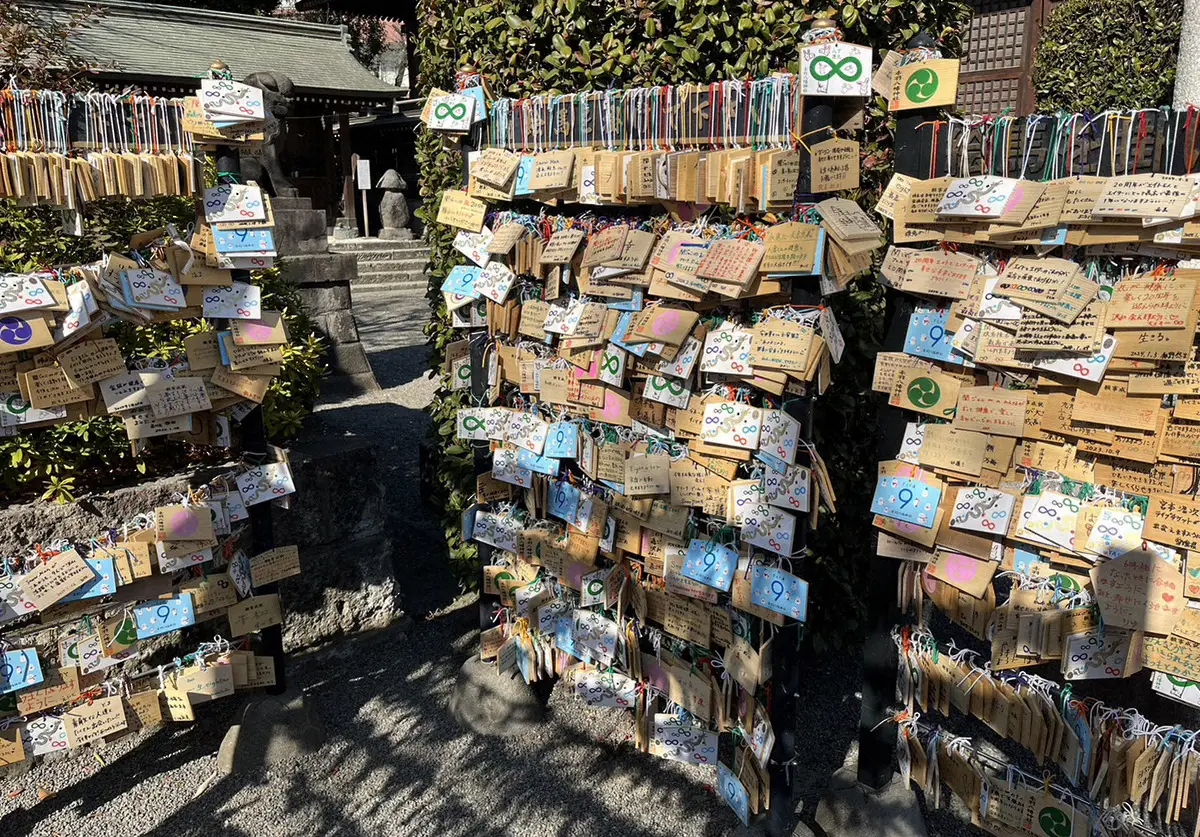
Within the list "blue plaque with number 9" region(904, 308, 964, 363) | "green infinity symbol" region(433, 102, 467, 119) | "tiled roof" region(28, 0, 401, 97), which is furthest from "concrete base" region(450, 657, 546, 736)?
"tiled roof" region(28, 0, 401, 97)

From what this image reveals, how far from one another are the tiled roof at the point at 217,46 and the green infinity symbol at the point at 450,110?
12.9m

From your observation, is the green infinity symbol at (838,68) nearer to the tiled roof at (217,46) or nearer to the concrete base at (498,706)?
the concrete base at (498,706)

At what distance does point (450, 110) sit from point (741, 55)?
44.4 inches

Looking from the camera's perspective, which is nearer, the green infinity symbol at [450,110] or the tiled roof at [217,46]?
the green infinity symbol at [450,110]

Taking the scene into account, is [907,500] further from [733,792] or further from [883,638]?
[733,792]

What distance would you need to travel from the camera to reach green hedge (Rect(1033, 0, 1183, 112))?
7973 millimetres

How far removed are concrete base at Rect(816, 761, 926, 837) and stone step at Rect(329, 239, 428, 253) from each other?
14.7m

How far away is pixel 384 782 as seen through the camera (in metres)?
3.16

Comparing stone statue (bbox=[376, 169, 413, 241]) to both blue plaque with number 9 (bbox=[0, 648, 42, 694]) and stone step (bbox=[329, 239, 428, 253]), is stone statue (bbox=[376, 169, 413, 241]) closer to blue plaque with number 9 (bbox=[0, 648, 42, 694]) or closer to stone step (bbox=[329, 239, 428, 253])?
stone step (bbox=[329, 239, 428, 253])

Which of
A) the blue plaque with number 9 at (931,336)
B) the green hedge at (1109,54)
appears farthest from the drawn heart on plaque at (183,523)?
the green hedge at (1109,54)

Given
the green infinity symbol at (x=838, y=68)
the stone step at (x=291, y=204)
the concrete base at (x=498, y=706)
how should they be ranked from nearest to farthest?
the green infinity symbol at (x=838, y=68) < the concrete base at (x=498, y=706) < the stone step at (x=291, y=204)

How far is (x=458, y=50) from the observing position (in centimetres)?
400

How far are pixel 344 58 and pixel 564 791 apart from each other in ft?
56.2

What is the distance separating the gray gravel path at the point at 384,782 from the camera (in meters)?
2.94
